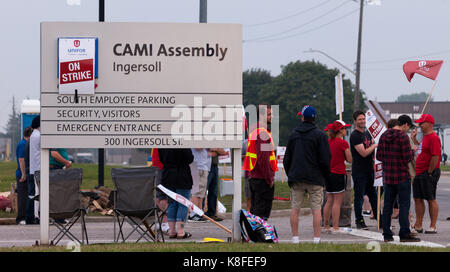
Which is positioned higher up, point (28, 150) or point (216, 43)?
point (216, 43)

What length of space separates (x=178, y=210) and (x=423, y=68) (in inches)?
212

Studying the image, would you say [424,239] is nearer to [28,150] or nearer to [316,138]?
[316,138]

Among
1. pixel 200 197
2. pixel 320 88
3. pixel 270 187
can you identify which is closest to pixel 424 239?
pixel 270 187

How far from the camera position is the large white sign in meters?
10.6

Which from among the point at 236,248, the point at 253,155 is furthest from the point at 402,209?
the point at 236,248

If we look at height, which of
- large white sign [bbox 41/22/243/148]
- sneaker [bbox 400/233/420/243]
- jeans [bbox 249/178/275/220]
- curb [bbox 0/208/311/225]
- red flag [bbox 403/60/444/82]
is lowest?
curb [bbox 0/208/311/225]

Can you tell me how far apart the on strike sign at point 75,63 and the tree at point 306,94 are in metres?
82.0

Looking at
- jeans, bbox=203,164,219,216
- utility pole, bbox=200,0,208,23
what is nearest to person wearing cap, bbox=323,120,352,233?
jeans, bbox=203,164,219,216

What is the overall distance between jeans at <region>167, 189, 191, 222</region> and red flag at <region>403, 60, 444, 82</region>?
4.82m

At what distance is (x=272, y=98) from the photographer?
3900 inches

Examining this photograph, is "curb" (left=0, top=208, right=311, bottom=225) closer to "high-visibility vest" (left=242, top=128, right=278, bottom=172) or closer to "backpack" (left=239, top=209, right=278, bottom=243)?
"high-visibility vest" (left=242, top=128, right=278, bottom=172)

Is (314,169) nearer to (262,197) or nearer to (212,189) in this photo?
(262,197)

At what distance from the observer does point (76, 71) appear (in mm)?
Result: 10469

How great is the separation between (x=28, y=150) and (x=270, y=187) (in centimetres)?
532
